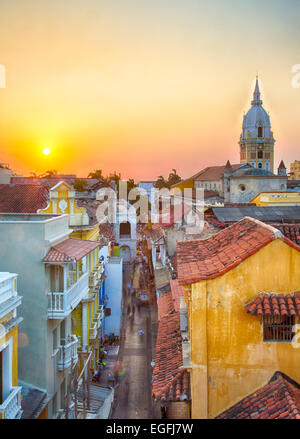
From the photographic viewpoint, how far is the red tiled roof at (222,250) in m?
6.88

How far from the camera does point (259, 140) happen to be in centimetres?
7894

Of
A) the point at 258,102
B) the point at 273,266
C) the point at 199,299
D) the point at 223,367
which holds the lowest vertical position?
the point at 223,367

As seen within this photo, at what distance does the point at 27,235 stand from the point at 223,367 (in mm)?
5510

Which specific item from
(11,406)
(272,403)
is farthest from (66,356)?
(272,403)

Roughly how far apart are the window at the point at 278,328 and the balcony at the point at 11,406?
182 inches

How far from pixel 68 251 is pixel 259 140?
2915 inches

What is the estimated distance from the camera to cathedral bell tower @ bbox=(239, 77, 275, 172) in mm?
79125

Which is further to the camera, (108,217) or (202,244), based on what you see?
(108,217)

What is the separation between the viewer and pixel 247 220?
9.21 meters

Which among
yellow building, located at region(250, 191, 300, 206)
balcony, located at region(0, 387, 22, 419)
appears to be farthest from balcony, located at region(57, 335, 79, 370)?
yellow building, located at region(250, 191, 300, 206)

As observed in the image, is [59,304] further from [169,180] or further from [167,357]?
[169,180]

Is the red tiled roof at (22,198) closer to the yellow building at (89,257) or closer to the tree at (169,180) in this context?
the yellow building at (89,257)

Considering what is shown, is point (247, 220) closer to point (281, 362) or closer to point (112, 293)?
point (281, 362)

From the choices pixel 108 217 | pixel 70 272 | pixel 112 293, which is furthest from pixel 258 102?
pixel 70 272
